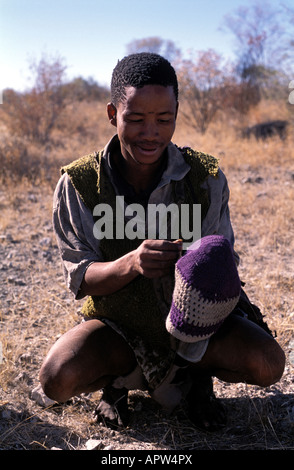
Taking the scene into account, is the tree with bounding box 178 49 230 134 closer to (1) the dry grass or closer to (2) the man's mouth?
(1) the dry grass

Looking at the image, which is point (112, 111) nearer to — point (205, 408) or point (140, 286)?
point (140, 286)

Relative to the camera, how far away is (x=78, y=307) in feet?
9.49

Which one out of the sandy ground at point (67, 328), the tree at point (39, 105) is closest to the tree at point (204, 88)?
the tree at point (39, 105)

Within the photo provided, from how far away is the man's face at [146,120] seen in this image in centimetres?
169

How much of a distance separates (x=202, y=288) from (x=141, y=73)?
0.78 m

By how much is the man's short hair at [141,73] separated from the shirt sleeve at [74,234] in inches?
15.8

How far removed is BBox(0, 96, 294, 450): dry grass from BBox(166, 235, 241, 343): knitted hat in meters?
0.50

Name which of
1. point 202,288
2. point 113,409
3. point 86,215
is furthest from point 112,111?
point 113,409

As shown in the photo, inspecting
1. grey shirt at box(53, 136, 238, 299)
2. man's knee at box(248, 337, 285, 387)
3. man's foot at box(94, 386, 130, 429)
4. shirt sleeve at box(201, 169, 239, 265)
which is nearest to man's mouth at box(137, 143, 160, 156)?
grey shirt at box(53, 136, 238, 299)

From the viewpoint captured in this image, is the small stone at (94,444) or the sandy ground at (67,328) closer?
the small stone at (94,444)

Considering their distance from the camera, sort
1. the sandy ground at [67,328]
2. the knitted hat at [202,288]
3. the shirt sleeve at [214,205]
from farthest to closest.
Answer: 1. the shirt sleeve at [214,205]
2. the sandy ground at [67,328]
3. the knitted hat at [202,288]

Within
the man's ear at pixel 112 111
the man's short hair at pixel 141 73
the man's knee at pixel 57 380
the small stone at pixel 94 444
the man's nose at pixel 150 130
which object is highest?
the man's short hair at pixel 141 73

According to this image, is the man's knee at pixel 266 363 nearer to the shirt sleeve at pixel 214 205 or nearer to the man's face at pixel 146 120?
the shirt sleeve at pixel 214 205

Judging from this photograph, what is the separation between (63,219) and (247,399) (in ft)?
3.49
